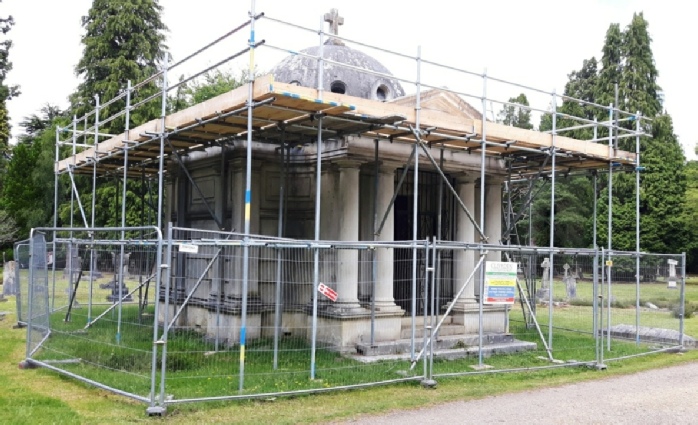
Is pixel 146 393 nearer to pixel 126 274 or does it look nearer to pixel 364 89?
pixel 126 274

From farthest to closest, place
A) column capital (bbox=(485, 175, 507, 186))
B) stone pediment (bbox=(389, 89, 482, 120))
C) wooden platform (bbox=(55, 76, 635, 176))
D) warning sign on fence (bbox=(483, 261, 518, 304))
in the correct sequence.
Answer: column capital (bbox=(485, 175, 507, 186)) < stone pediment (bbox=(389, 89, 482, 120)) < warning sign on fence (bbox=(483, 261, 518, 304)) < wooden platform (bbox=(55, 76, 635, 176))

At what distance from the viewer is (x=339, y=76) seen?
640 inches

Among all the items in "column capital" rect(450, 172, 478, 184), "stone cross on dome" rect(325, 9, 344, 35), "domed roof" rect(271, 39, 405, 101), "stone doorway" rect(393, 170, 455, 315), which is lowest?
"stone doorway" rect(393, 170, 455, 315)

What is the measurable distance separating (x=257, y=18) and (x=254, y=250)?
484 cm

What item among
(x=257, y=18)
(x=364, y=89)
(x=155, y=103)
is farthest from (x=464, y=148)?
(x=155, y=103)

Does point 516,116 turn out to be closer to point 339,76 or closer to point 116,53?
point 116,53

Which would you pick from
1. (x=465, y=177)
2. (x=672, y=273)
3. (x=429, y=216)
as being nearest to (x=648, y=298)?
(x=672, y=273)

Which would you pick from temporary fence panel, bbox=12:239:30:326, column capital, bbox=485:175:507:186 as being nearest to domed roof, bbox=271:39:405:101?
column capital, bbox=485:175:507:186

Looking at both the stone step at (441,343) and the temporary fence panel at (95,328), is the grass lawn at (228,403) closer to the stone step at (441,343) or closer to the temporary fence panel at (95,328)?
the temporary fence panel at (95,328)

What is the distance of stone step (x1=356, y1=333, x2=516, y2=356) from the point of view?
12.0 meters

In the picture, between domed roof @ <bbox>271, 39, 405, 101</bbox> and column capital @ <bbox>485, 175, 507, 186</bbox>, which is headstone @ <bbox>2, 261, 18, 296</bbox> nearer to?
domed roof @ <bbox>271, 39, 405, 101</bbox>

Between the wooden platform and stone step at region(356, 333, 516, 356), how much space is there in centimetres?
385

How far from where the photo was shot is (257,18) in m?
9.88

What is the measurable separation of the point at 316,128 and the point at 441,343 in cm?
493
